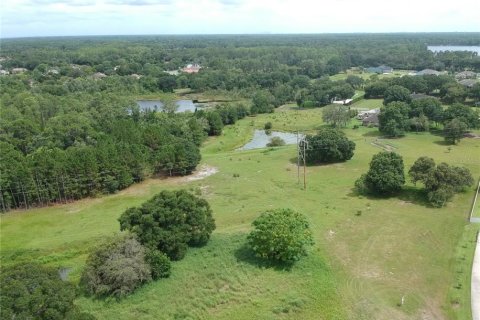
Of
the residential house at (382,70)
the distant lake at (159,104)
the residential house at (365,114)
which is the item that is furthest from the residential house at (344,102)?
the residential house at (382,70)

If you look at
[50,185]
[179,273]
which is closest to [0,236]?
[50,185]

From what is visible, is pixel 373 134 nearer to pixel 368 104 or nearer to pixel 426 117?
pixel 426 117

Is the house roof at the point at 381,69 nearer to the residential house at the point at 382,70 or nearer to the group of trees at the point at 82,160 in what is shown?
the residential house at the point at 382,70

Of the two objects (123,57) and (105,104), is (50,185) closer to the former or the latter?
(105,104)

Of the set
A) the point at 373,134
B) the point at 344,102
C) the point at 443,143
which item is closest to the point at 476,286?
the point at 443,143

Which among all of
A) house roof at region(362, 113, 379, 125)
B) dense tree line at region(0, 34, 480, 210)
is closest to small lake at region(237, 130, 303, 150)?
dense tree line at region(0, 34, 480, 210)

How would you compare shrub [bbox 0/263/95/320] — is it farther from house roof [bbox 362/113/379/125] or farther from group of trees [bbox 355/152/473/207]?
house roof [bbox 362/113/379/125]

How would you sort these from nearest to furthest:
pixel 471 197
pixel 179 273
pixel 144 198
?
pixel 179 273, pixel 471 197, pixel 144 198
